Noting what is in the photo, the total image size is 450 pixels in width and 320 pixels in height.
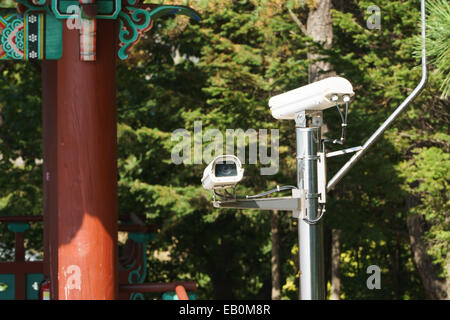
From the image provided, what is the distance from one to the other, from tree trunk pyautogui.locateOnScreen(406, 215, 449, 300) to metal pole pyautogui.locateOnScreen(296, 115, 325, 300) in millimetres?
8356

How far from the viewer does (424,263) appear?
1154 centimetres

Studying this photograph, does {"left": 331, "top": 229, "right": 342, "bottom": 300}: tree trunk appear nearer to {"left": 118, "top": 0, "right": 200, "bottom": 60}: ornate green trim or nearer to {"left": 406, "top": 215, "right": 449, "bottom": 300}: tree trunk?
{"left": 406, "top": 215, "right": 449, "bottom": 300}: tree trunk

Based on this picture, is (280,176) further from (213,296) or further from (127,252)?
(213,296)

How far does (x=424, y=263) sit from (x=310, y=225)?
8881 mm

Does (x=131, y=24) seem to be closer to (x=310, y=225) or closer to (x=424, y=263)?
(x=310, y=225)

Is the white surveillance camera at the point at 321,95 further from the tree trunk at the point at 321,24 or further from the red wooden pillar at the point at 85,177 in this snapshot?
the tree trunk at the point at 321,24

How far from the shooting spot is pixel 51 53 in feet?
15.3

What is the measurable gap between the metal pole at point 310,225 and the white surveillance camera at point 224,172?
0.31m

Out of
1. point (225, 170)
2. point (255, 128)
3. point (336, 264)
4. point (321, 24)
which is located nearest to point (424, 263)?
point (336, 264)

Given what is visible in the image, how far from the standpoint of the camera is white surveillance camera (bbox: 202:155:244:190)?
10.8ft

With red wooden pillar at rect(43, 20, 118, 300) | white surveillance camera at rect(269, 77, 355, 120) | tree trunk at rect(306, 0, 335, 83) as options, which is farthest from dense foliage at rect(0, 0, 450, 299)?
white surveillance camera at rect(269, 77, 355, 120)

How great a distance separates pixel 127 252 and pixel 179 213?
407 cm

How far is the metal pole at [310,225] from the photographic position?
3.24 m
